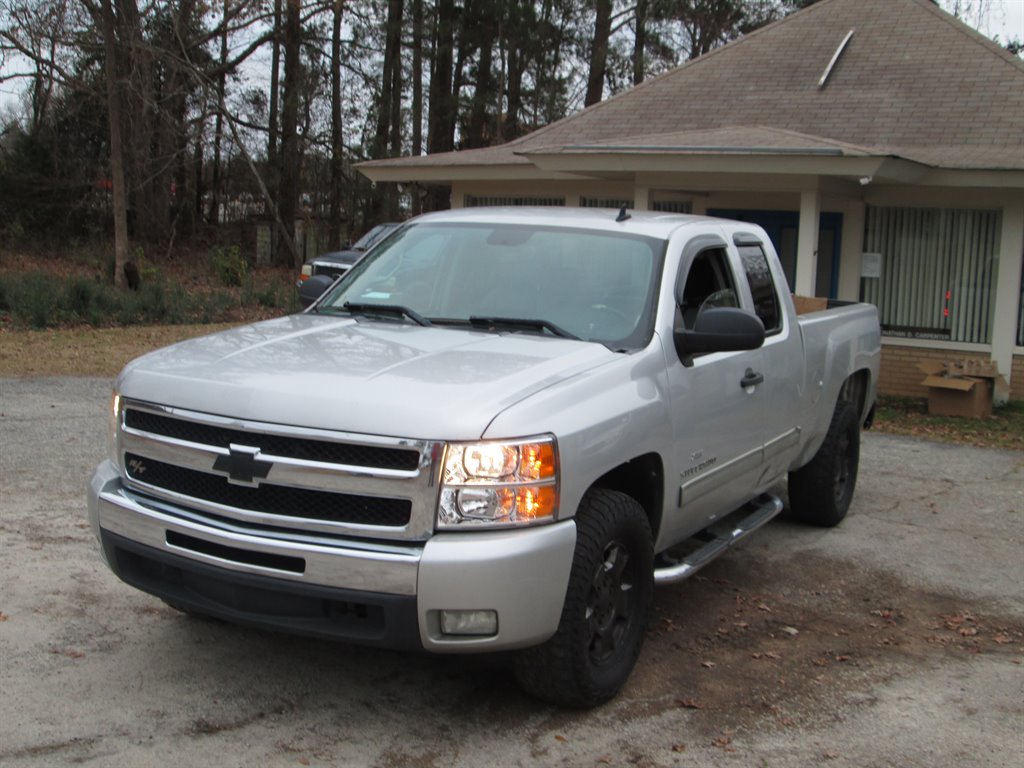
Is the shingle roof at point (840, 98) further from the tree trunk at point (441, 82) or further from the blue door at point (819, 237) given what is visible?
the tree trunk at point (441, 82)

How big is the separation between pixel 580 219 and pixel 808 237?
879cm

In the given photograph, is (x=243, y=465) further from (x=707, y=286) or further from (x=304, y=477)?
(x=707, y=286)

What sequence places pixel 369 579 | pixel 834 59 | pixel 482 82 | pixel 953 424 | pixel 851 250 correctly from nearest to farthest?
pixel 369 579 < pixel 953 424 < pixel 851 250 < pixel 834 59 < pixel 482 82

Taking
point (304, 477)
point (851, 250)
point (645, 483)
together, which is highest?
point (851, 250)

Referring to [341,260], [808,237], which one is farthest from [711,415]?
[341,260]

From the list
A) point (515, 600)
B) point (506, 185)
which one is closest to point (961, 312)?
point (506, 185)

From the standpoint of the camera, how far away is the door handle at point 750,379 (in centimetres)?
569

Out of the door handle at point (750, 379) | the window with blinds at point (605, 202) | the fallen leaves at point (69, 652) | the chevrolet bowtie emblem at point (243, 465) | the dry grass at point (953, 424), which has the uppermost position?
the window with blinds at point (605, 202)

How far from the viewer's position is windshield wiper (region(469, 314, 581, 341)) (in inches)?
198

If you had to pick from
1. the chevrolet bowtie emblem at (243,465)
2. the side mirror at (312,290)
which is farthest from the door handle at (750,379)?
the chevrolet bowtie emblem at (243,465)

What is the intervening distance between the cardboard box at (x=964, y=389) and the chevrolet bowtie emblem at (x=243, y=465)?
11236 millimetres

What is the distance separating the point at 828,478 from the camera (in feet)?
24.5

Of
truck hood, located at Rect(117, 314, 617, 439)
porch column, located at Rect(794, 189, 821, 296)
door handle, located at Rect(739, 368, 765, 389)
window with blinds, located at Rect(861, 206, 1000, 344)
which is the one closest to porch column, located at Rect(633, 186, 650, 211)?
porch column, located at Rect(794, 189, 821, 296)

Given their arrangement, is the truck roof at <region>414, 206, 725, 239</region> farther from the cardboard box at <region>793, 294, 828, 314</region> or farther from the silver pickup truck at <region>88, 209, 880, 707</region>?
the cardboard box at <region>793, 294, 828, 314</region>
